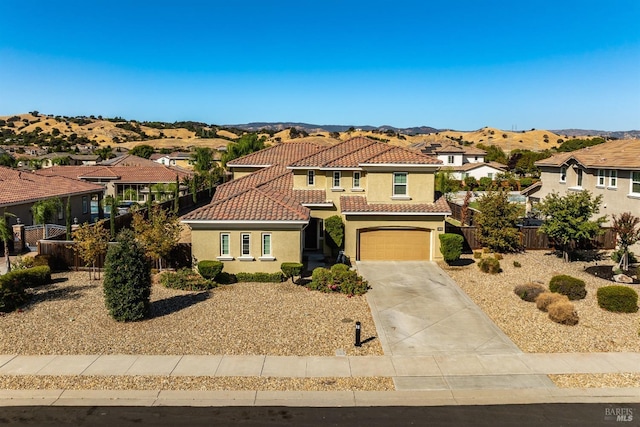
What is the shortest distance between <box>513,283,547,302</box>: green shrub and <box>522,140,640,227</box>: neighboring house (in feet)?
36.6

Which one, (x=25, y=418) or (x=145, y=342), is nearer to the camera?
(x=25, y=418)

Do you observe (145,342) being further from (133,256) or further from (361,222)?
(361,222)

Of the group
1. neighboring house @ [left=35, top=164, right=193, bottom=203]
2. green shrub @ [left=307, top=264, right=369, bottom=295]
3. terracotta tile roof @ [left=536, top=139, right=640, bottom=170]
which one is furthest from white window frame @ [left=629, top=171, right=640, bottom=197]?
neighboring house @ [left=35, top=164, right=193, bottom=203]

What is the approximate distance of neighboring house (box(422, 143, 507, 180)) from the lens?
7725cm

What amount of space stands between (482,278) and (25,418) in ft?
63.5

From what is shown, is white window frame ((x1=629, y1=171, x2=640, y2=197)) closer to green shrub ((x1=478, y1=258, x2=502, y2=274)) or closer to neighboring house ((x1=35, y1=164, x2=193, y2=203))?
green shrub ((x1=478, y1=258, x2=502, y2=274))

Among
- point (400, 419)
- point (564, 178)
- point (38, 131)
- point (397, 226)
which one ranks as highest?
point (38, 131)

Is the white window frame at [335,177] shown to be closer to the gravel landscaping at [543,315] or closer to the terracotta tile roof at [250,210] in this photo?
the terracotta tile roof at [250,210]

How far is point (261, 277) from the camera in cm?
2231

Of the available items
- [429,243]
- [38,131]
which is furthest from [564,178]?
[38,131]

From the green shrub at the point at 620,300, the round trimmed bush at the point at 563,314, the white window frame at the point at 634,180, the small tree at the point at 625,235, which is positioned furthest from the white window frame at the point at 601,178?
the round trimmed bush at the point at 563,314

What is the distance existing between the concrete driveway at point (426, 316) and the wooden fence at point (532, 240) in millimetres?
4836

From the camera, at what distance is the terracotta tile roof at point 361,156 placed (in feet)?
87.6

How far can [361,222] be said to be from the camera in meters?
26.6
